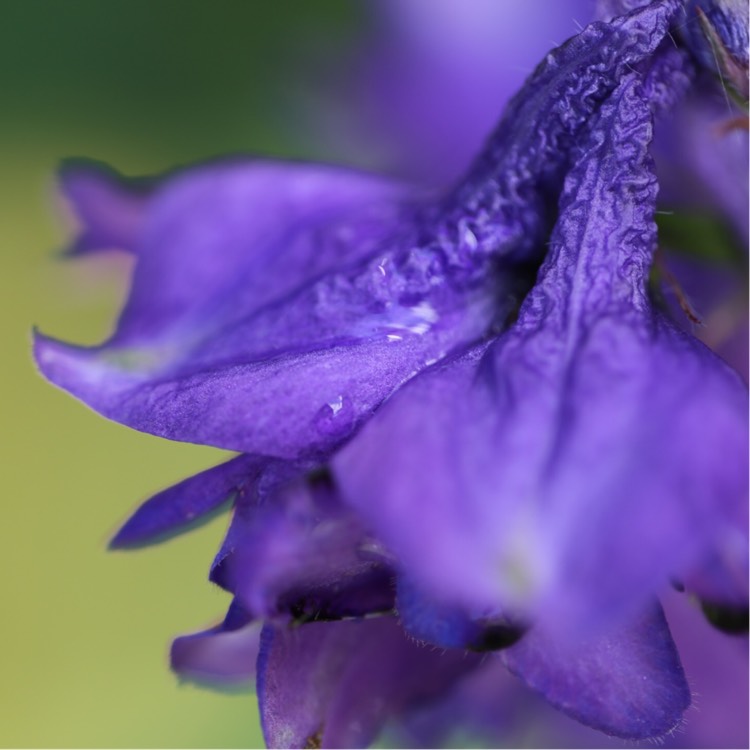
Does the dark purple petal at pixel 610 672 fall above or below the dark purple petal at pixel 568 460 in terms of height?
below

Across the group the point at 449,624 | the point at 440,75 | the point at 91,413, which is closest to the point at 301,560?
the point at 449,624

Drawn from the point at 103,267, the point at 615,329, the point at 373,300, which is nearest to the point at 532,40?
the point at 103,267

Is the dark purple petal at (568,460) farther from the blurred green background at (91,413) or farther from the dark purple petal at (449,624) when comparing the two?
the blurred green background at (91,413)

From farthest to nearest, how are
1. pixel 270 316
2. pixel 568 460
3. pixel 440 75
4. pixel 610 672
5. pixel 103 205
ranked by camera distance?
pixel 440 75
pixel 103 205
pixel 270 316
pixel 610 672
pixel 568 460

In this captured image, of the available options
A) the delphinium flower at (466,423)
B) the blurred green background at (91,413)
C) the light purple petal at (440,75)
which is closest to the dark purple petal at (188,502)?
Answer: the delphinium flower at (466,423)

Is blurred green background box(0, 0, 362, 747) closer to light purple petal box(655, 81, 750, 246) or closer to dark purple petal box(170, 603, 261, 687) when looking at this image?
dark purple petal box(170, 603, 261, 687)

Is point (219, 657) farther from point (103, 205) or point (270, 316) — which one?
point (103, 205)
